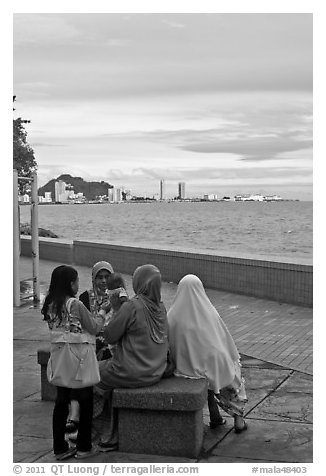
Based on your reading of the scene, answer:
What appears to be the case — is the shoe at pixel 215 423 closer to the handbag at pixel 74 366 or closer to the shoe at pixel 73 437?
the shoe at pixel 73 437

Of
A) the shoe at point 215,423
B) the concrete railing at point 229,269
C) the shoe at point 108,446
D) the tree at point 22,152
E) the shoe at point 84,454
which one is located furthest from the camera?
the tree at point 22,152

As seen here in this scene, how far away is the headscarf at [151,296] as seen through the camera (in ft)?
16.1

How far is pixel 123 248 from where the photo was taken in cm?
1580

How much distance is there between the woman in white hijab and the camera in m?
5.19

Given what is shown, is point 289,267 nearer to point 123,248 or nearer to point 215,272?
point 215,272

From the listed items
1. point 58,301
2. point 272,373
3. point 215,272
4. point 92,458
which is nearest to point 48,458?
point 92,458

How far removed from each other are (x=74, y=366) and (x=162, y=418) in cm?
73

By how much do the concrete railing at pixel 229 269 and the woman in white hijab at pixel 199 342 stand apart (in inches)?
226

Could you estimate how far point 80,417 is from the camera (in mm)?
4902

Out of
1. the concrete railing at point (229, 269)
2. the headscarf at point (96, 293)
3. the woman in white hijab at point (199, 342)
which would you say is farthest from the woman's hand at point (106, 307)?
the concrete railing at point (229, 269)

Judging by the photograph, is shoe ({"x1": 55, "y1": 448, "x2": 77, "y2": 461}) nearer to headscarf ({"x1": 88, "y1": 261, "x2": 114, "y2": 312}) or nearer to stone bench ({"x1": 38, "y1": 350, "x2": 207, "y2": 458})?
stone bench ({"x1": 38, "y1": 350, "x2": 207, "y2": 458})

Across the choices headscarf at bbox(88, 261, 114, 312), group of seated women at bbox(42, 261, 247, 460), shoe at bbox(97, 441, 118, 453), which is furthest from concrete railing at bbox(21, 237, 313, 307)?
shoe at bbox(97, 441, 118, 453)

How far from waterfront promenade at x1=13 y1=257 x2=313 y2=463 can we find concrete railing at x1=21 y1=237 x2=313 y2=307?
1.76 feet

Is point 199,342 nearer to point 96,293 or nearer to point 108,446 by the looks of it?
point 108,446
